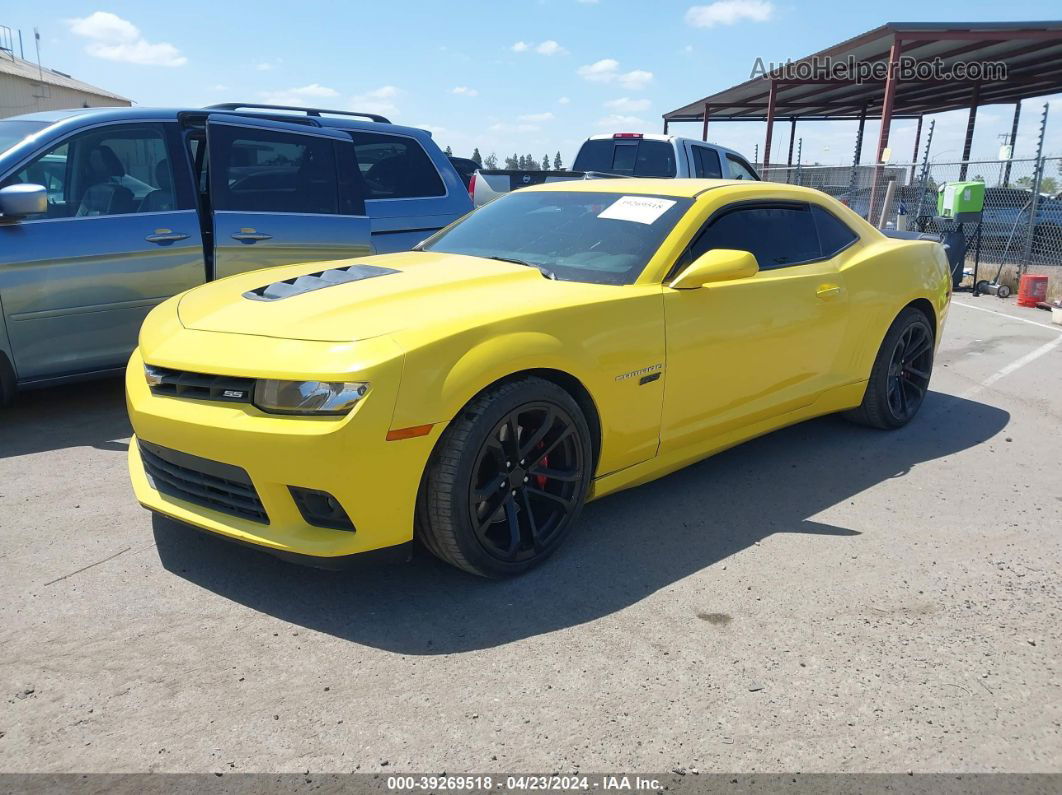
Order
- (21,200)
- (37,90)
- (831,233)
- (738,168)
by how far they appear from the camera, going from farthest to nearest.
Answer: (37,90)
(738,168)
(831,233)
(21,200)

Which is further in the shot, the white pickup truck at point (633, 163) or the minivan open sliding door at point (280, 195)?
the white pickup truck at point (633, 163)

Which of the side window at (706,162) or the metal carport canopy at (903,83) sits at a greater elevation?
the metal carport canopy at (903,83)

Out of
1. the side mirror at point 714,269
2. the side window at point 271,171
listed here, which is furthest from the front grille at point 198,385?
the side window at point 271,171

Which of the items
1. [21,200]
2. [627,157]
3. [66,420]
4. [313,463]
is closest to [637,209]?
[313,463]

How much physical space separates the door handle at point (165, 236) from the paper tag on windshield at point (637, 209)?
2.71 m

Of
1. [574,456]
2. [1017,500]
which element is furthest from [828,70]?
[574,456]

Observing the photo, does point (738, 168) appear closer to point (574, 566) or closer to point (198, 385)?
point (574, 566)

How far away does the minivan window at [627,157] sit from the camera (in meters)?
10.5

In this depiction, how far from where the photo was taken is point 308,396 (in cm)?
262

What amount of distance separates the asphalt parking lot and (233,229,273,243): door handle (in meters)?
1.81

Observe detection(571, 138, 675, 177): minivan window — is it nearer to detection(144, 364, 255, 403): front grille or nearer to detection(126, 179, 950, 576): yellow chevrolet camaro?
detection(126, 179, 950, 576): yellow chevrolet camaro

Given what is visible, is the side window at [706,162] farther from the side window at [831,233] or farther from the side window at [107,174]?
the side window at [107,174]

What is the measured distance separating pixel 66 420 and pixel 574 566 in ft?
11.3

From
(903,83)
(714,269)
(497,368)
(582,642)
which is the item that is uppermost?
(903,83)
